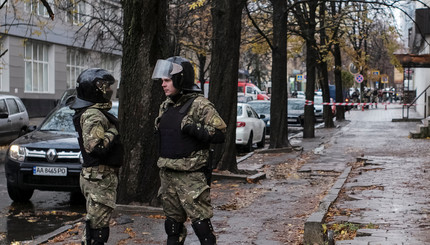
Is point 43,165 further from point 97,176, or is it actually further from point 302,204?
point 97,176

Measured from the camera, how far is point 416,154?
676 inches

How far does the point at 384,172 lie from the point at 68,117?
238 inches

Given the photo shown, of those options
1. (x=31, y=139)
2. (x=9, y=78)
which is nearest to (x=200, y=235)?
(x=31, y=139)

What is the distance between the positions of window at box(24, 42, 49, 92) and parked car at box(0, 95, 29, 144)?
50.9ft

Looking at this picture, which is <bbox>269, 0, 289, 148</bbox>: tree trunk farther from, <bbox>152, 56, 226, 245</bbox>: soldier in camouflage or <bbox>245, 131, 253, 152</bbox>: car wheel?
<bbox>152, 56, 226, 245</bbox>: soldier in camouflage

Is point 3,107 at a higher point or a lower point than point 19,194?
higher

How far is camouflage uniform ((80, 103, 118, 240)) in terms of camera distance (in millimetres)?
5426

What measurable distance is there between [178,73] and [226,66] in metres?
7.63

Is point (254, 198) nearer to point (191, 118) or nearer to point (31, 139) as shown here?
point (31, 139)

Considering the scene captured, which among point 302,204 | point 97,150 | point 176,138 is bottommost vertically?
point 302,204

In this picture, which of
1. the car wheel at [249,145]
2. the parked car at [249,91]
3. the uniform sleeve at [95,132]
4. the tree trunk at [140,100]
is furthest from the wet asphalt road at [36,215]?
the parked car at [249,91]

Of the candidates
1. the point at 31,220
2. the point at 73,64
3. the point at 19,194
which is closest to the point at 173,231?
the point at 31,220

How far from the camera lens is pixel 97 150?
5.38 m

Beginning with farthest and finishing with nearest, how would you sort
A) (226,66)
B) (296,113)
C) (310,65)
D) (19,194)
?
(296,113), (310,65), (226,66), (19,194)
